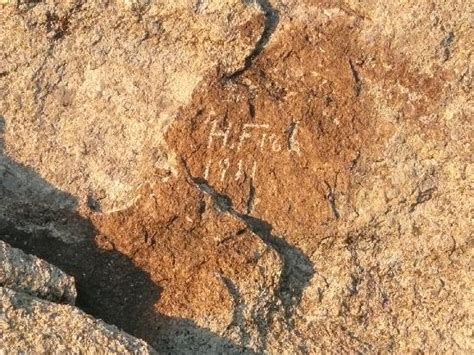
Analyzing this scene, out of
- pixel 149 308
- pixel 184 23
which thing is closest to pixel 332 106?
pixel 184 23

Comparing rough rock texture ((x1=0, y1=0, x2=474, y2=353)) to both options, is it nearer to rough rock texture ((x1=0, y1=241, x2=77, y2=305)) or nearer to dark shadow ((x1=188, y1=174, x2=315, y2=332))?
dark shadow ((x1=188, y1=174, x2=315, y2=332))

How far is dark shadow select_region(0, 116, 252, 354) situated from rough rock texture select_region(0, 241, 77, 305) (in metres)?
0.23

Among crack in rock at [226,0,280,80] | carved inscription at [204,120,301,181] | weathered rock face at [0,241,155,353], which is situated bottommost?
weathered rock face at [0,241,155,353]

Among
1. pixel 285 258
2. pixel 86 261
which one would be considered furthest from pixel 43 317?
pixel 285 258

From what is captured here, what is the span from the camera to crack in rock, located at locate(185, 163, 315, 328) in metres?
3.54

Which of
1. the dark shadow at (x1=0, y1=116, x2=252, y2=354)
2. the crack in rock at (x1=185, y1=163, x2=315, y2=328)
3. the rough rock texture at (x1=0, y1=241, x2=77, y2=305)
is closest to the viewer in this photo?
the rough rock texture at (x1=0, y1=241, x2=77, y2=305)

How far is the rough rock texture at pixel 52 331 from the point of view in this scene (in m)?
2.79

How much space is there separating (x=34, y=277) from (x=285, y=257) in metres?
1.18

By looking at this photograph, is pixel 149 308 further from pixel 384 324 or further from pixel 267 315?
pixel 384 324

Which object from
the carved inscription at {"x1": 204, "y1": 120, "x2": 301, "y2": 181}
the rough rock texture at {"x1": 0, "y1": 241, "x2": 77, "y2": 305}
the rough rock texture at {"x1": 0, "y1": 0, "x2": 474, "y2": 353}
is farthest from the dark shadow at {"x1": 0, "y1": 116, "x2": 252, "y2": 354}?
the carved inscription at {"x1": 204, "y1": 120, "x2": 301, "y2": 181}

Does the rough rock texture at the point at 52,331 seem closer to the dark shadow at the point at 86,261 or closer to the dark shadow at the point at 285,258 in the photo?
the dark shadow at the point at 86,261

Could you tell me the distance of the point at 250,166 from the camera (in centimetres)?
358

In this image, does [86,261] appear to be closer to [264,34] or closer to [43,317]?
[43,317]

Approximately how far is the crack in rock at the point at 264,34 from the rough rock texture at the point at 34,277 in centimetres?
123
